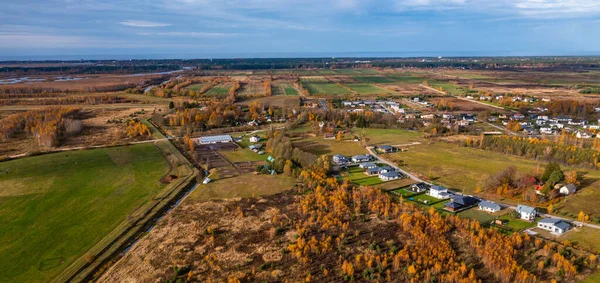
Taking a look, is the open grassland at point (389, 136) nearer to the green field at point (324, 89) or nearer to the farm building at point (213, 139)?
the farm building at point (213, 139)

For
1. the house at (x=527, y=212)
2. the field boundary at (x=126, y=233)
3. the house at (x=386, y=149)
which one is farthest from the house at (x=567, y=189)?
the field boundary at (x=126, y=233)

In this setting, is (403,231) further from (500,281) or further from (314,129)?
(314,129)

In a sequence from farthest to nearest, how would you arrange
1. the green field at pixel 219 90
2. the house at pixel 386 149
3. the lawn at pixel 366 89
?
1. the lawn at pixel 366 89
2. the green field at pixel 219 90
3. the house at pixel 386 149

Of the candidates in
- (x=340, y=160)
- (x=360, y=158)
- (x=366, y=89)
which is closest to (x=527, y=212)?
(x=360, y=158)

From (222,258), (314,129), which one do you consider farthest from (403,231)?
(314,129)

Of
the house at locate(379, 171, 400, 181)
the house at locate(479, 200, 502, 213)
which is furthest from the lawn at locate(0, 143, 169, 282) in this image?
the house at locate(479, 200, 502, 213)

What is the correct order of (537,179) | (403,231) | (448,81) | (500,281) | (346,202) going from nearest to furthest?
(500,281)
(403,231)
(346,202)
(537,179)
(448,81)
